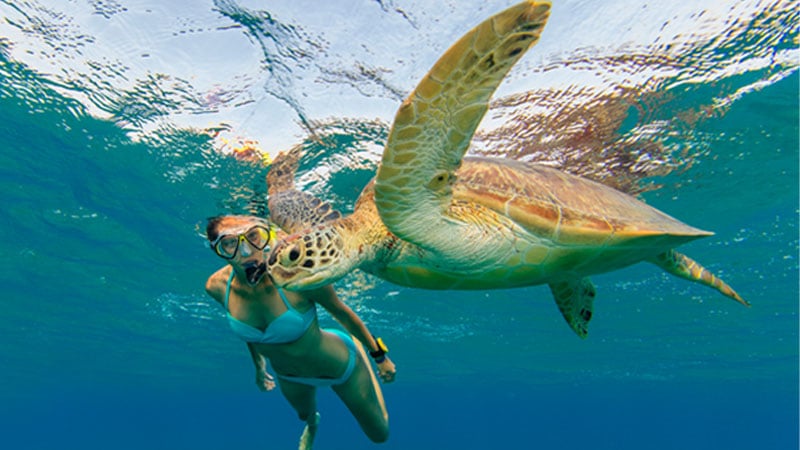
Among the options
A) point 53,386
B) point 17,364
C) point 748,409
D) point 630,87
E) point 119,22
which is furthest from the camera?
point 748,409

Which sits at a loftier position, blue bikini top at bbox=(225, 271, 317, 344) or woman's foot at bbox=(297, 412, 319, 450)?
blue bikini top at bbox=(225, 271, 317, 344)

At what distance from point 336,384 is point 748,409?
73303 millimetres

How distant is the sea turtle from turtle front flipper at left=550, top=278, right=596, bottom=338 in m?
0.65

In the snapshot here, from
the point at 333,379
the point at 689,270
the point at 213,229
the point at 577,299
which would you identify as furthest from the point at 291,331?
the point at 689,270

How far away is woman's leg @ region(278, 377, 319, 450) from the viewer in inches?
183

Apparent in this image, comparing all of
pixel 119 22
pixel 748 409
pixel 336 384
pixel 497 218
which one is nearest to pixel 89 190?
pixel 119 22

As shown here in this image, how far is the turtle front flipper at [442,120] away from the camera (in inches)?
67.0

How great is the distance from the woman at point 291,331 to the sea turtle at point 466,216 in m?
0.70

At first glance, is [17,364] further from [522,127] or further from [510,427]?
[510,427]

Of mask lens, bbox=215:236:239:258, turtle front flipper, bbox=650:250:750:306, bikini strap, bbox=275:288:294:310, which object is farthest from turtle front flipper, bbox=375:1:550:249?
turtle front flipper, bbox=650:250:750:306

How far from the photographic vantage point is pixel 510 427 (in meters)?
104

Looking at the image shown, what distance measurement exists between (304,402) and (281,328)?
5.09 ft

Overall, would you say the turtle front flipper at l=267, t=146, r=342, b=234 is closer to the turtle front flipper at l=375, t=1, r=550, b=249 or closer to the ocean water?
the turtle front flipper at l=375, t=1, r=550, b=249

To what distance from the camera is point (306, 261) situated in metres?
2.33
